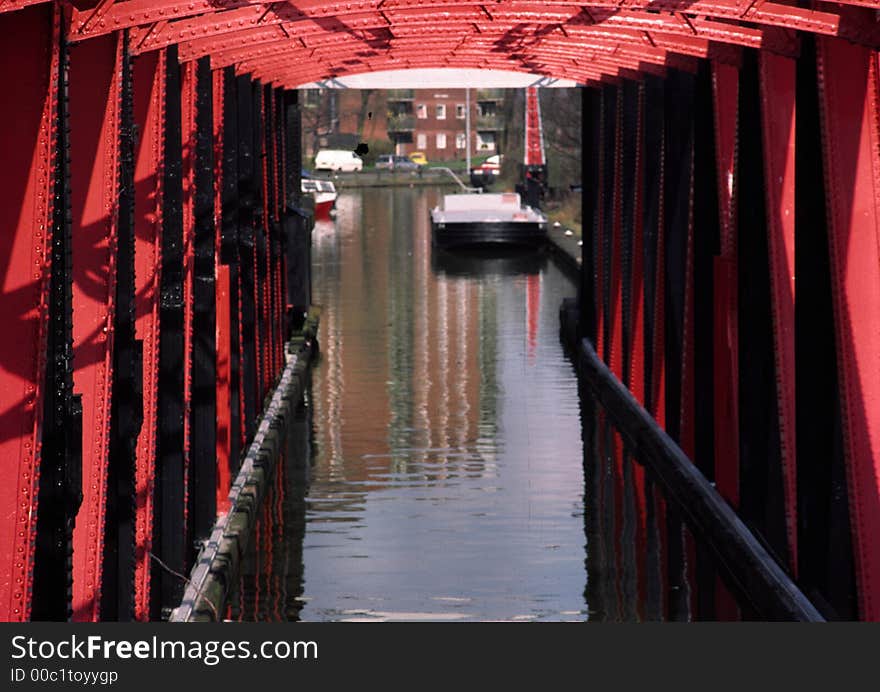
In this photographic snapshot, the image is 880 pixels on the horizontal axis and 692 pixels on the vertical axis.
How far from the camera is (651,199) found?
2125 centimetres

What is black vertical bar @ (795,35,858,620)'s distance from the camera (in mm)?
11883

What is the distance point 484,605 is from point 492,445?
23.4 feet

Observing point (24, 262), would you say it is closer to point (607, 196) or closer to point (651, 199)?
point (651, 199)

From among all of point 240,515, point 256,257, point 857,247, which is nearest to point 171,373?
point 240,515

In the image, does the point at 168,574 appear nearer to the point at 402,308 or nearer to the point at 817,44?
the point at 817,44

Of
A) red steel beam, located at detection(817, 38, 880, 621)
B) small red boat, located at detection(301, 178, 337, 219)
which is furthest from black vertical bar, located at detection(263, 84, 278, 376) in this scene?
small red boat, located at detection(301, 178, 337, 219)

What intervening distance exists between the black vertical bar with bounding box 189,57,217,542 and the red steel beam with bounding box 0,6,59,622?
21.9ft

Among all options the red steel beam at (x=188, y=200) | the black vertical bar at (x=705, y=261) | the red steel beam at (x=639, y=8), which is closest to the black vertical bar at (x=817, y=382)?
the red steel beam at (x=639, y=8)

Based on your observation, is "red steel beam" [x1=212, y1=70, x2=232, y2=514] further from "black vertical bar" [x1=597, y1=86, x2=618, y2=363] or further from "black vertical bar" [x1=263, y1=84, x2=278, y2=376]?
"black vertical bar" [x1=597, y1=86, x2=618, y2=363]

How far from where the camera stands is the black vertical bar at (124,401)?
10531 millimetres

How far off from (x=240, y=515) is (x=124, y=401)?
6.48 meters

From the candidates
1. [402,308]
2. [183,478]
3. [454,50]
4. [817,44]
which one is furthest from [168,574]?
[402,308]

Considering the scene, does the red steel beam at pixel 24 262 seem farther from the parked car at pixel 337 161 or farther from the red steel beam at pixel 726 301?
the parked car at pixel 337 161

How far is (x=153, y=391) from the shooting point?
12.1 m
